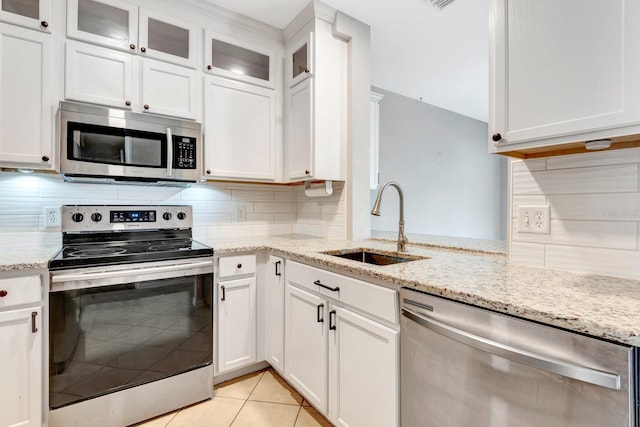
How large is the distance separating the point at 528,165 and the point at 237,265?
1624 mm

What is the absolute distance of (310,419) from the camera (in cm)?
164

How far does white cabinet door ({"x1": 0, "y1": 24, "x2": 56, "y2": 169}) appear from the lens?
1.55 m

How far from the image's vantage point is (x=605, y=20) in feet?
2.87

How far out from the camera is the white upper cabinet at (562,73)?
0.85 meters

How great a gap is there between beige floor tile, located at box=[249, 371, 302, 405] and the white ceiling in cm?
254

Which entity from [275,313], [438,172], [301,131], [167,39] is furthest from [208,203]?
[438,172]

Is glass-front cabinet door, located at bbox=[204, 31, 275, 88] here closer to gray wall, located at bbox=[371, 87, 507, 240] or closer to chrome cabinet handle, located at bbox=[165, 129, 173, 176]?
chrome cabinet handle, located at bbox=[165, 129, 173, 176]

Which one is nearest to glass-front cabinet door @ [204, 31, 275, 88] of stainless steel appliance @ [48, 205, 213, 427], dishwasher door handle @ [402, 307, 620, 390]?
stainless steel appliance @ [48, 205, 213, 427]

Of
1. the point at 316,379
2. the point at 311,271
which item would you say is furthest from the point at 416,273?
the point at 316,379

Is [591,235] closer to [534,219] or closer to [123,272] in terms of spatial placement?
[534,219]

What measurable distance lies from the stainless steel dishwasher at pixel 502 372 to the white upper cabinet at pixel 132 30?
2028 millimetres

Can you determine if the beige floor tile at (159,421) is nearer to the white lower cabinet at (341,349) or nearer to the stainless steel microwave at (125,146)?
the white lower cabinet at (341,349)

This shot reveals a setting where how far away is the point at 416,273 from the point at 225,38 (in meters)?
2.06

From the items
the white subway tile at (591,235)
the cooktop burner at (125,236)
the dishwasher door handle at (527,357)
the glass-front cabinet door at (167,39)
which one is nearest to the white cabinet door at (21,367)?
the cooktop burner at (125,236)
